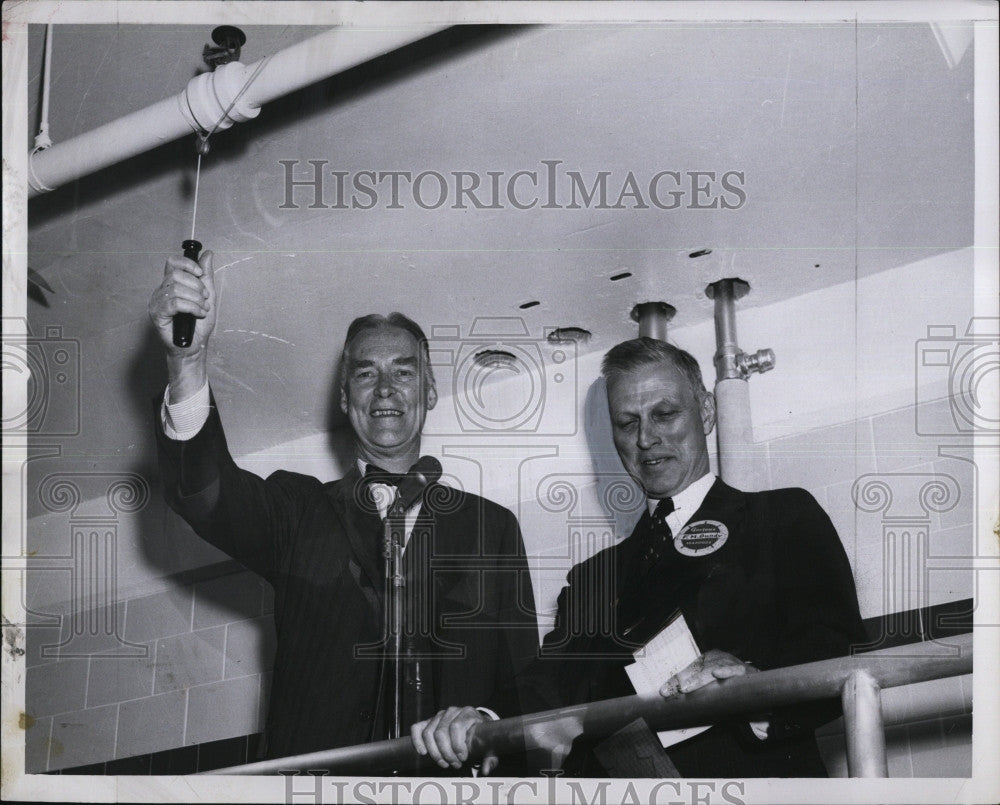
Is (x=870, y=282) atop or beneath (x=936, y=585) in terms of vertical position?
atop

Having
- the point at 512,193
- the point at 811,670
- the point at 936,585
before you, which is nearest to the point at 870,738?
the point at 811,670

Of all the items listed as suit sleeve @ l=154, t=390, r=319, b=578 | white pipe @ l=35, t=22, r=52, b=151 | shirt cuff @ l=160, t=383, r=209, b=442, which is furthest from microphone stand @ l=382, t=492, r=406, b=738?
white pipe @ l=35, t=22, r=52, b=151

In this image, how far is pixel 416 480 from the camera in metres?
2.29

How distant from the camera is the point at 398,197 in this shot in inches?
91.2

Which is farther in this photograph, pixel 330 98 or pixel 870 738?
pixel 330 98

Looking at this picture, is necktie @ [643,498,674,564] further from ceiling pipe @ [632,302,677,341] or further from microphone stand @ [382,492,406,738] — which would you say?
microphone stand @ [382,492,406,738]

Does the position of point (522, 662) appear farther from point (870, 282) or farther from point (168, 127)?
point (168, 127)

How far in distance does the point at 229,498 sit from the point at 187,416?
163 millimetres

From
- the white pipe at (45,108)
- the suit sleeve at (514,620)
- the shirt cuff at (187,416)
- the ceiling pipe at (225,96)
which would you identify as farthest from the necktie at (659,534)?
the white pipe at (45,108)

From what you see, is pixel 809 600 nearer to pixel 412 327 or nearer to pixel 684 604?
pixel 684 604

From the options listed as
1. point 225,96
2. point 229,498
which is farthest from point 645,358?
point 225,96

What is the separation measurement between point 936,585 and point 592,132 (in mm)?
983

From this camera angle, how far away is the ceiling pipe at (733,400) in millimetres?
2250

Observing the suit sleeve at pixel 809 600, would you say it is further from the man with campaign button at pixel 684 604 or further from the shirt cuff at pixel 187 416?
the shirt cuff at pixel 187 416
